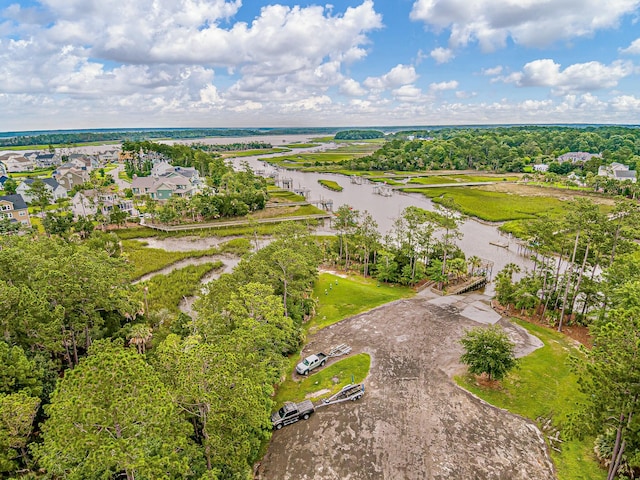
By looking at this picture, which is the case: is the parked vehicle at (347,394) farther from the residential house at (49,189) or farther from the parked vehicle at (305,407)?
the residential house at (49,189)

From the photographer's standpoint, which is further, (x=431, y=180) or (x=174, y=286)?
(x=431, y=180)

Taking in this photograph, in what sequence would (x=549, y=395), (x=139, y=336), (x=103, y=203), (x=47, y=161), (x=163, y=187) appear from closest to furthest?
(x=549, y=395), (x=139, y=336), (x=103, y=203), (x=163, y=187), (x=47, y=161)

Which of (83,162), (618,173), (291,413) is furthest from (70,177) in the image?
(618,173)

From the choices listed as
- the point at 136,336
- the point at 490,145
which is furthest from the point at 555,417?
the point at 490,145

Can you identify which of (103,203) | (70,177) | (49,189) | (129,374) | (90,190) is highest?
(129,374)

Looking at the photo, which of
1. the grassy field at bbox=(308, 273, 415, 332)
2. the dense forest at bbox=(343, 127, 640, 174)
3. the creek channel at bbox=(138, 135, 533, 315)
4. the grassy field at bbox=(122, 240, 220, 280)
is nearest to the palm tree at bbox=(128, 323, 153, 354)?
the creek channel at bbox=(138, 135, 533, 315)

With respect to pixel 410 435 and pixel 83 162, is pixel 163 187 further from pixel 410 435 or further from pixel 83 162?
pixel 410 435

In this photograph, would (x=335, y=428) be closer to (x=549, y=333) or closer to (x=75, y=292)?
(x=75, y=292)
